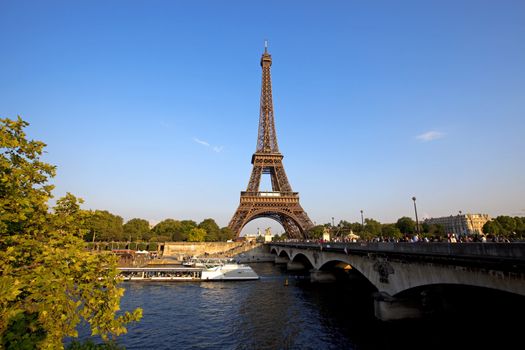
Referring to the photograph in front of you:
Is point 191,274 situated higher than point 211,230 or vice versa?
point 211,230

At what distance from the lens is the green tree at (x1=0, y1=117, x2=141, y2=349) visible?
6.50 meters

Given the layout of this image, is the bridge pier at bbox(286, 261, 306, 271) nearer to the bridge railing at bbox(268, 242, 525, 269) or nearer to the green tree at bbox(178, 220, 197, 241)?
the bridge railing at bbox(268, 242, 525, 269)

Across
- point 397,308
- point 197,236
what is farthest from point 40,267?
point 197,236

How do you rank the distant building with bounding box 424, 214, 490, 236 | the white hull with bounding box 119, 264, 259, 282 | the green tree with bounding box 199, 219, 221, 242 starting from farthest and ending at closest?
1. the distant building with bounding box 424, 214, 490, 236
2. the green tree with bounding box 199, 219, 221, 242
3. the white hull with bounding box 119, 264, 259, 282

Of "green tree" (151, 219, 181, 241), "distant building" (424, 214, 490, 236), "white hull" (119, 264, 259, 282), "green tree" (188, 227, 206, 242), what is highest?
"distant building" (424, 214, 490, 236)

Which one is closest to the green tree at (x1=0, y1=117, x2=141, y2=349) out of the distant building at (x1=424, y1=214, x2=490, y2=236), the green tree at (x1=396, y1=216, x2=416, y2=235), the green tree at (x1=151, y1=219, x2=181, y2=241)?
the green tree at (x1=396, y1=216, x2=416, y2=235)

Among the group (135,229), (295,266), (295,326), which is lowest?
(295,326)

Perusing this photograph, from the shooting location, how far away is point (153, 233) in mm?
122875

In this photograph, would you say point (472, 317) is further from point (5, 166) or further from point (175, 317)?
point (5, 166)

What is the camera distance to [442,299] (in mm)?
24406

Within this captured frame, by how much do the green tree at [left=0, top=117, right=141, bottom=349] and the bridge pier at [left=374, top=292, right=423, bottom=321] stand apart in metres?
19.8

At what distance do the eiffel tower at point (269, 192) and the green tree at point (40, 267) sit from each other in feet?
257

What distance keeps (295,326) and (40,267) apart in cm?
2177

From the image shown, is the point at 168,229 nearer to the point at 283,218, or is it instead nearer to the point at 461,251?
the point at 283,218
